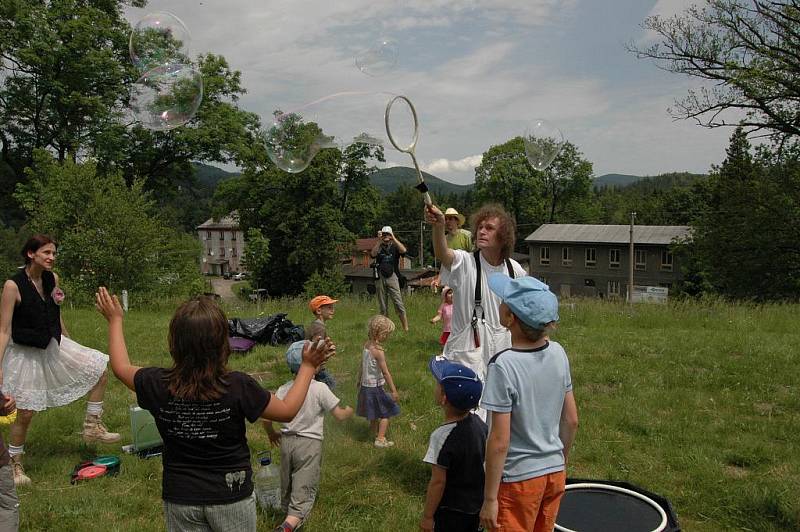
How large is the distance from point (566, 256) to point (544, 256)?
2.20 m

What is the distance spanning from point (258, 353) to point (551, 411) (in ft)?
23.6

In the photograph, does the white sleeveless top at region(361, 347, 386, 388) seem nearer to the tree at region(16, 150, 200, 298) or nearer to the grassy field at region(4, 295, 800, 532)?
the grassy field at region(4, 295, 800, 532)

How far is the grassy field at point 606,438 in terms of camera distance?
4.39 meters

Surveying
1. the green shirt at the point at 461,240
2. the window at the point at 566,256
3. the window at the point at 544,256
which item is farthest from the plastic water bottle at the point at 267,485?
the window at the point at 544,256

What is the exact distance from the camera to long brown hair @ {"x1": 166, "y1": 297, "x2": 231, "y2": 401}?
2.50 m

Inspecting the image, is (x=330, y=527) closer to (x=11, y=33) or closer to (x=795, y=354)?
(x=795, y=354)

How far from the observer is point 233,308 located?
15.0m

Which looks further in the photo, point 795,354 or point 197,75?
point 795,354

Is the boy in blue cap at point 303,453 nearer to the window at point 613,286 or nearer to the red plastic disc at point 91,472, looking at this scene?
the red plastic disc at point 91,472

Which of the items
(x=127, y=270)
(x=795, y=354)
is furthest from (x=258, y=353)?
(x=127, y=270)

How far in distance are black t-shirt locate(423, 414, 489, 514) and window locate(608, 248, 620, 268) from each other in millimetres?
53618

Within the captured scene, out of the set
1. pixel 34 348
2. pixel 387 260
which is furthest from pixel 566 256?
pixel 34 348

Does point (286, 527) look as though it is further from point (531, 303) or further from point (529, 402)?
point (531, 303)

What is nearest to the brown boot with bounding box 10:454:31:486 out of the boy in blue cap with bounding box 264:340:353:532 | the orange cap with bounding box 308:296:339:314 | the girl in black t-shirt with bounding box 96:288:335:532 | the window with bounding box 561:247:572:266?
the boy in blue cap with bounding box 264:340:353:532
